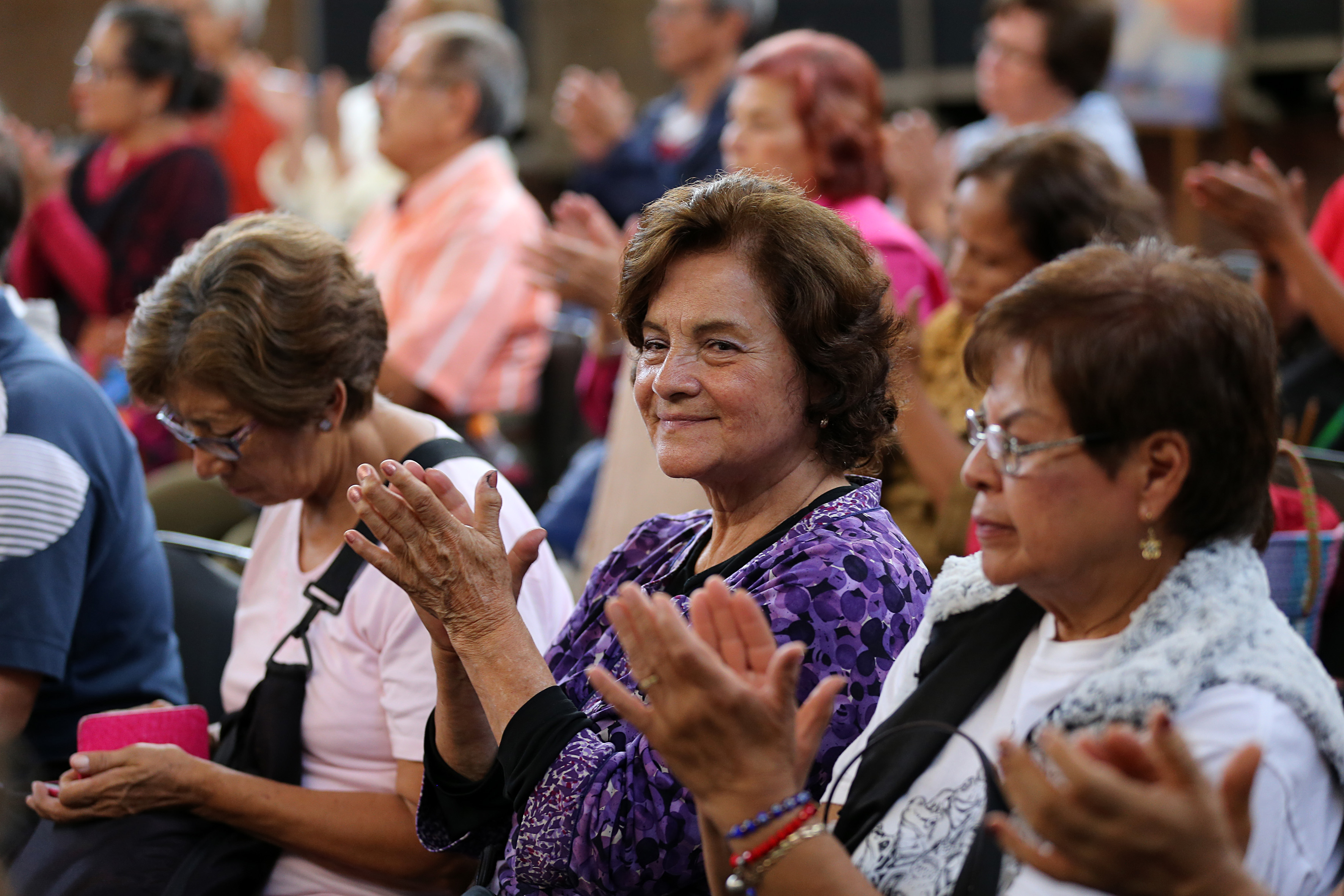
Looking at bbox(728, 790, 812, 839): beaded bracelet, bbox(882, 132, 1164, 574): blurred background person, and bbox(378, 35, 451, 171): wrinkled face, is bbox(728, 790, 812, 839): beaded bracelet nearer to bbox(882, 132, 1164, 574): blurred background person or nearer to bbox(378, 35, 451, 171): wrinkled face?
bbox(882, 132, 1164, 574): blurred background person

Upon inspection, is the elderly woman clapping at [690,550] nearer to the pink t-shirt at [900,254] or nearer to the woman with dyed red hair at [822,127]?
the pink t-shirt at [900,254]

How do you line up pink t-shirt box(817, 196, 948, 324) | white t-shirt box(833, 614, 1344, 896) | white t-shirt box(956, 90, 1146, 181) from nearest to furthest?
1. white t-shirt box(833, 614, 1344, 896)
2. pink t-shirt box(817, 196, 948, 324)
3. white t-shirt box(956, 90, 1146, 181)

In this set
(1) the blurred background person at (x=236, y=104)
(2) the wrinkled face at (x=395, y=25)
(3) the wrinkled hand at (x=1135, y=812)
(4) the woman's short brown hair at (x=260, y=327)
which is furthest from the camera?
(1) the blurred background person at (x=236, y=104)

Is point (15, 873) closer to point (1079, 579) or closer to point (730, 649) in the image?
point (730, 649)

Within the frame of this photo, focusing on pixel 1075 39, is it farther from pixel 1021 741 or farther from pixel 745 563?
pixel 1021 741

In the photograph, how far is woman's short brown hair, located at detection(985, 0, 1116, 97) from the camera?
13.3 feet

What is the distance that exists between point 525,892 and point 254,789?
19.4 inches

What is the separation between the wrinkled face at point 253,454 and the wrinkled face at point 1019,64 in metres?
2.77

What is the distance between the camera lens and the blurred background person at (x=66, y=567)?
2098 millimetres

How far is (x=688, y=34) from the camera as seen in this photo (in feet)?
16.0

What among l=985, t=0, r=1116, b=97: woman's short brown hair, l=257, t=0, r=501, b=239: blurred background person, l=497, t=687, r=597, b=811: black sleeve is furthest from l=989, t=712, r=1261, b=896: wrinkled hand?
l=257, t=0, r=501, b=239: blurred background person

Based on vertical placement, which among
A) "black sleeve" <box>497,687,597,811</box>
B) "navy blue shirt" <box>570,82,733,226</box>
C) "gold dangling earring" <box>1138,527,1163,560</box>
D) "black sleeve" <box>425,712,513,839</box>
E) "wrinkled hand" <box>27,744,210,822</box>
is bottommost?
"navy blue shirt" <box>570,82,733,226</box>

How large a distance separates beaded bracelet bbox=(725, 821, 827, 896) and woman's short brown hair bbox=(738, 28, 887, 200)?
2.21 m

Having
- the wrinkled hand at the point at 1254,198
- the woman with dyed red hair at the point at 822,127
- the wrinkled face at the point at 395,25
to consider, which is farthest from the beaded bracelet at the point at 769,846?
the wrinkled face at the point at 395,25
